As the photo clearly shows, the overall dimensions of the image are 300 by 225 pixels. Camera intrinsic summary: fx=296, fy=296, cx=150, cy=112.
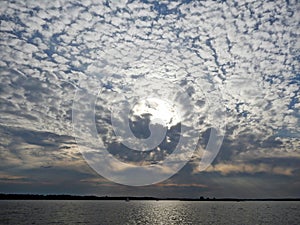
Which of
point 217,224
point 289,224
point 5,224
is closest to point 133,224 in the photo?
point 217,224

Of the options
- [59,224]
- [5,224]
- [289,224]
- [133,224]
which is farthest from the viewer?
[289,224]

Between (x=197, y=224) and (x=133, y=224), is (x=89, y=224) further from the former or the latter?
(x=197, y=224)

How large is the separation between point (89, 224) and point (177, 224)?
2999cm

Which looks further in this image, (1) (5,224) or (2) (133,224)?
(2) (133,224)

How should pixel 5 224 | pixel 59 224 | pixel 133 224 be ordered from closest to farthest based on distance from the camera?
pixel 5 224 → pixel 59 224 → pixel 133 224

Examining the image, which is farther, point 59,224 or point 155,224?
point 155,224

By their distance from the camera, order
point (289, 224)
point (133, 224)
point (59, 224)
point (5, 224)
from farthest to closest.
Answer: point (289, 224) → point (133, 224) → point (59, 224) → point (5, 224)

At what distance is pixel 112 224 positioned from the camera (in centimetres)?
9269

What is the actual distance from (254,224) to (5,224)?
262 ft

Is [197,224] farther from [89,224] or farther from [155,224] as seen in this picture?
[89,224]

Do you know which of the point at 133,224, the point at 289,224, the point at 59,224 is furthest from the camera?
the point at 289,224

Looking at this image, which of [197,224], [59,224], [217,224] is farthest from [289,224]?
[59,224]

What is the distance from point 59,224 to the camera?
90.0 m

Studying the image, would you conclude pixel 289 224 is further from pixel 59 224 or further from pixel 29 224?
pixel 29 224
